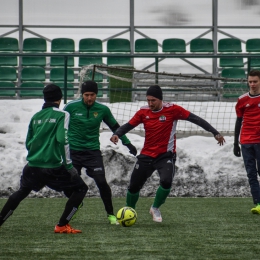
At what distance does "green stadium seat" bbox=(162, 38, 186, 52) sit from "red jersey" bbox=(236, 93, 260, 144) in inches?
388

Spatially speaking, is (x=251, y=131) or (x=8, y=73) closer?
(x=251, y=131)

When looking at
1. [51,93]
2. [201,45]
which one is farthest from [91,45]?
[51,93]

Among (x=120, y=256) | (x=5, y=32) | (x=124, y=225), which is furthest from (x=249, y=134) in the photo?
(x=5, y=32)

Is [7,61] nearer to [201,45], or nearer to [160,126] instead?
[201,45]

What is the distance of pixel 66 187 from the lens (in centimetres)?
739

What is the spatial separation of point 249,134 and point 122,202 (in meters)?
2.70

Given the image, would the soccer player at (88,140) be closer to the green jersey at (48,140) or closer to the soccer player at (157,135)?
the soccer player at (157,135)

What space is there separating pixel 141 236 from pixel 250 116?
3351 mm

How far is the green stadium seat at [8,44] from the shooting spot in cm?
1919

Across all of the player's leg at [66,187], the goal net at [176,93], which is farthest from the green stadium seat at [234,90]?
the player's leg at [66,187]

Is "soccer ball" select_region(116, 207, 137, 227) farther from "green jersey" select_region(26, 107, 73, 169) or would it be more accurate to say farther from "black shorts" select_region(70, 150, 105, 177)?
"green jersey" select_region(26, 107, 73, 169)

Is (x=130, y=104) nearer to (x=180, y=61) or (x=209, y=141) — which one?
(x=209, y=141)

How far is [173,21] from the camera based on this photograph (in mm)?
20297

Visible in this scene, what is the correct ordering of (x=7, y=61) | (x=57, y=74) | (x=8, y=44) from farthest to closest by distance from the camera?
(x=8, y=44) → (x=7, y=61) → (x=57, y=74)
